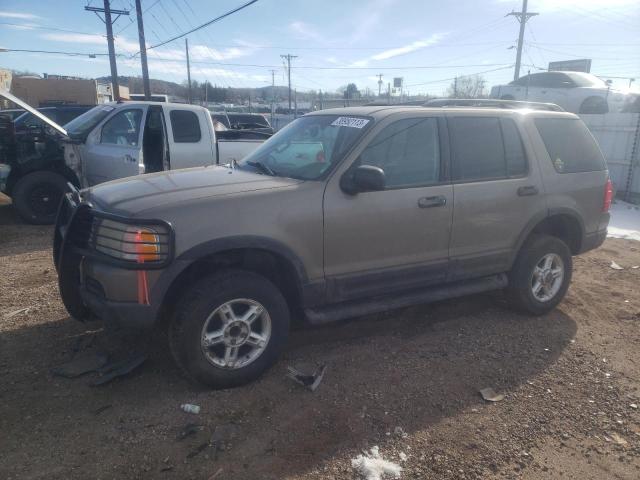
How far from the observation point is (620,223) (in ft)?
30.9

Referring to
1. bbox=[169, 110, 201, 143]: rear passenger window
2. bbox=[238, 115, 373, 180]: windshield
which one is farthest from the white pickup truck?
bbox=[238, 115, 373, 180]: windshield

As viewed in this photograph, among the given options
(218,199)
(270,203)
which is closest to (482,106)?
(270,203)

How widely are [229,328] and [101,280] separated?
0.87 meters

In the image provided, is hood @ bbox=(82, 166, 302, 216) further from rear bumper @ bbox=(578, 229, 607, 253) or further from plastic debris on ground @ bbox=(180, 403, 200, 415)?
rear bumper @ bbox=(578, 229, 607, 253)

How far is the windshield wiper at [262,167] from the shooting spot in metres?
3.87

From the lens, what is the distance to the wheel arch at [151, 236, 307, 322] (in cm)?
306

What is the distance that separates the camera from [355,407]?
3221 mm

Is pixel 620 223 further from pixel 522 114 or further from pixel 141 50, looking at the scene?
pixel 141 50

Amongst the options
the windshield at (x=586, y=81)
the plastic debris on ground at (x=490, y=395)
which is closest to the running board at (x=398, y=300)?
the plastic debris on ground at (x=490, y=395)

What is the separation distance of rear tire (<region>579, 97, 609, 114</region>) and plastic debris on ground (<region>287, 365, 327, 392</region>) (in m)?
14.7

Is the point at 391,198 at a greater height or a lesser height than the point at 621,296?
greater

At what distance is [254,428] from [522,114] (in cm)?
366

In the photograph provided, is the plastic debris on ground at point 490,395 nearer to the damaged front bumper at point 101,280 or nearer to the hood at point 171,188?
the hood at point 171,188

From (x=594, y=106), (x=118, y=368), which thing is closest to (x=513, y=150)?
(x=118, y=368)
